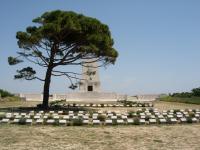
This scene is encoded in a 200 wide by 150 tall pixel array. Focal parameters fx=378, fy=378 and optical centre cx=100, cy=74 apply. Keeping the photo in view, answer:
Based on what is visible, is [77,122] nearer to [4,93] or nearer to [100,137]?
[100,137]

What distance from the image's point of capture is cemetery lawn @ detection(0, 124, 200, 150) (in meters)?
10.4

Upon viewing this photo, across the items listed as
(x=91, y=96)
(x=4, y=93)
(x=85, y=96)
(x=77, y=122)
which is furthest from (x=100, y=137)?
(x=4, y=93)

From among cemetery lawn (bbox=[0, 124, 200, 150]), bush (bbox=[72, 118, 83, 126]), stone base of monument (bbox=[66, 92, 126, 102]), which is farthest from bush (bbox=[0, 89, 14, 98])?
cemetery lawn (bbox=[0, 124, 200, 150])

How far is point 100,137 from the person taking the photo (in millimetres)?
12047

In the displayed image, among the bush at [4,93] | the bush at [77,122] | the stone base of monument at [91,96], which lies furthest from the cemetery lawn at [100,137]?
the stone base of monument at [91,96]

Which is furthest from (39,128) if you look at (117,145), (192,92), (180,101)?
(192,92)

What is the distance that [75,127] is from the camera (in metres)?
14.5

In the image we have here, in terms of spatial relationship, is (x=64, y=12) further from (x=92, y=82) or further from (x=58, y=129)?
(x=92, y=82)

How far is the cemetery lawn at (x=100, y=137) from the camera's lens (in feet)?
34.2

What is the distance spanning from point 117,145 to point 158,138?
1823mm

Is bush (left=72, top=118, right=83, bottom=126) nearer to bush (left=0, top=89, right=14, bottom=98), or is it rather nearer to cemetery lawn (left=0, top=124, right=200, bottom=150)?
cemetery lawn (left=0, top=124, right=200, bottom=150)

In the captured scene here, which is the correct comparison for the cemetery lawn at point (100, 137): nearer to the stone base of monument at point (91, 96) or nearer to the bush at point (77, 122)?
the bush at point (77, 122)

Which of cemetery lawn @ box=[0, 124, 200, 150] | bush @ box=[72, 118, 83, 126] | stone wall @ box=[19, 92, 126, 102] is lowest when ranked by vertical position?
cemetery lawn @ box=[0, 124, 200, 150]

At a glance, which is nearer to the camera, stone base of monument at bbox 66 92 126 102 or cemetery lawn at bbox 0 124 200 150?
cemetery lawn at bbox 0 124 200 150
